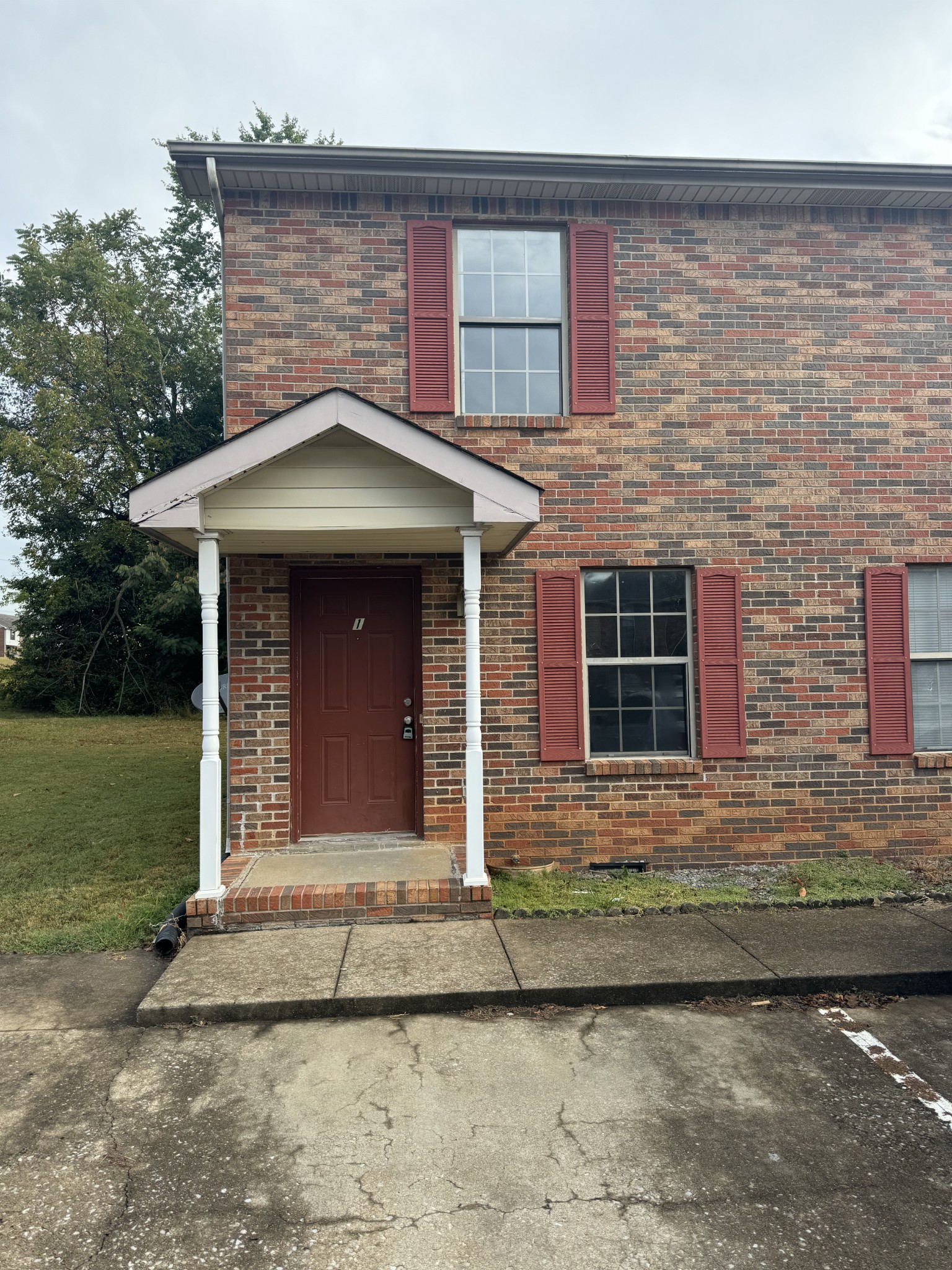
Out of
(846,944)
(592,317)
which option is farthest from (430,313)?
(846,944)

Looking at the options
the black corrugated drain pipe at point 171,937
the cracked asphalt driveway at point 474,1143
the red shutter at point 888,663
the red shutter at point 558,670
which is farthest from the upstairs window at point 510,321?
the cracked asphalt driveway at point 474,1143

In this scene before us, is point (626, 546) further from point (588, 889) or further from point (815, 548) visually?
point (588, 889)

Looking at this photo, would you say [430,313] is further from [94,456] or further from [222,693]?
[94,456]

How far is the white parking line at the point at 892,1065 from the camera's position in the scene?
343 centimetres

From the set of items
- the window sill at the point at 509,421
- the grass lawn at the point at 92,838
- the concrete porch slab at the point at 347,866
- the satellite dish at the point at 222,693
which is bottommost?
the grass lawn at the point at 92,838

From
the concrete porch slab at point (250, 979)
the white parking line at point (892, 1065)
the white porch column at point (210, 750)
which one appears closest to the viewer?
the white parking line at point (892, 1065)

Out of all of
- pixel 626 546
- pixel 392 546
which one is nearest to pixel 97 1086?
pixel 392 546

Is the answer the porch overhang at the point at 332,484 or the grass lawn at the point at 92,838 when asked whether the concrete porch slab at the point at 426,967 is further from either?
the porch overhang at the point at 332,484

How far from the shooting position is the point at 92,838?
8.63m

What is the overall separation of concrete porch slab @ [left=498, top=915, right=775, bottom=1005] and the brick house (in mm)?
1297

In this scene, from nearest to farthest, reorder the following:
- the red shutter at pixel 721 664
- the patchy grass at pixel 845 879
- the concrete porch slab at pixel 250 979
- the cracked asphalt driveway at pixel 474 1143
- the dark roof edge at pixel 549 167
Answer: the cracked asphalt driveway at pixel 474 1143 → the concrete porch slab at pixel 250 979 → the patchy grass at pixel 845 879 → the dark roof edge at pixel 549 167 → the red shutter at pixel 721 664

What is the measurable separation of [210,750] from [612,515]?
3699 mm

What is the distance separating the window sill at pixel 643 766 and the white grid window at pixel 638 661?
136 millimetres

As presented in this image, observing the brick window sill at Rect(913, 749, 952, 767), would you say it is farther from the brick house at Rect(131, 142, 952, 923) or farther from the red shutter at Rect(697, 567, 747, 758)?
the red shutter at Rect(697, 567, 747, 758)
